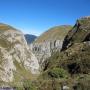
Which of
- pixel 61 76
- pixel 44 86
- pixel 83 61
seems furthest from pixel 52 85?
pixel 83 61

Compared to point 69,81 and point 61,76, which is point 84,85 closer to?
point 69,81

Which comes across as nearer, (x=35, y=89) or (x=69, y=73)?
(x=35, y=89)

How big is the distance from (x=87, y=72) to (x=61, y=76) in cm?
1339

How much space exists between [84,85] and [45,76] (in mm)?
53763

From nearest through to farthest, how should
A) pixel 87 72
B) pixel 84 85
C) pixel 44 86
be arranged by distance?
pixel 84 85 → pixel 44 86 → pixel 87 72

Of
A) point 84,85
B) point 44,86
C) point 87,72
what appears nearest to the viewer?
point 84,85

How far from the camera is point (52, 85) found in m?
156

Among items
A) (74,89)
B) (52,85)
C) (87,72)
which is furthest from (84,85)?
(87,72)

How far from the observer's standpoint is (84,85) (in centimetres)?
14675

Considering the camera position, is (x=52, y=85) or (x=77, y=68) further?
(x=77, y=68)

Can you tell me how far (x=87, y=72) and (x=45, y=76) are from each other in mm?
23774

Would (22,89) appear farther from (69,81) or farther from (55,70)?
(55,70)

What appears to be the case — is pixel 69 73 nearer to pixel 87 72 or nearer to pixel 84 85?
pixel 87 72

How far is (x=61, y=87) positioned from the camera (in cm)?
15325
